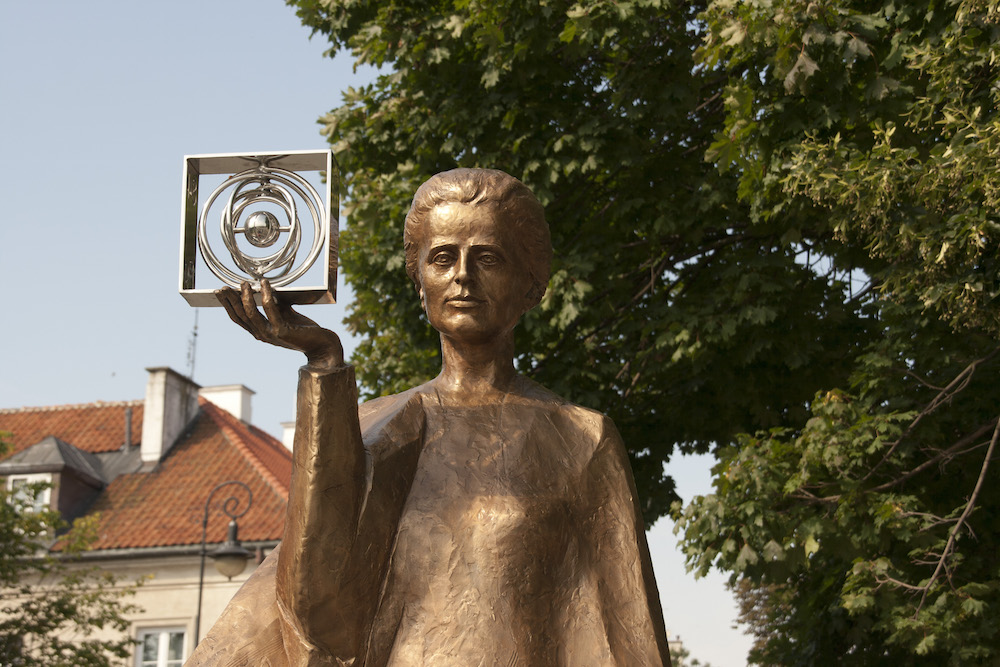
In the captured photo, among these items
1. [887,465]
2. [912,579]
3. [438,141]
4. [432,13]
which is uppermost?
[432,13]

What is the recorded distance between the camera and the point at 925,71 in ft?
30.3

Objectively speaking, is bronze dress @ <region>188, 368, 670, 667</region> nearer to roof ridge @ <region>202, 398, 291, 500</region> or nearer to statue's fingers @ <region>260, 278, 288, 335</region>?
statue's fingers @ <region>260, 278, 288, 335</region>

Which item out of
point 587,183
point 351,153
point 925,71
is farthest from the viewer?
point 351,153

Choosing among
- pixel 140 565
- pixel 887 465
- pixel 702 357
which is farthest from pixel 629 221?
pixel 140 565

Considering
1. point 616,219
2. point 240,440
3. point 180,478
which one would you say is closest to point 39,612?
A: point 180,478

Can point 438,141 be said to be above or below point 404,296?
above

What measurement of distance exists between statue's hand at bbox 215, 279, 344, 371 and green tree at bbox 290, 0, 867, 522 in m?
8.77

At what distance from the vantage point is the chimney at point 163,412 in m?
31.1

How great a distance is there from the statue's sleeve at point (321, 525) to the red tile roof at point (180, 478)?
75.8ft

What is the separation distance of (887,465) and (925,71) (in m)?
2.97

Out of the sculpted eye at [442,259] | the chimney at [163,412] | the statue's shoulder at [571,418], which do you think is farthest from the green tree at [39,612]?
the sculpted eye at [442,259]

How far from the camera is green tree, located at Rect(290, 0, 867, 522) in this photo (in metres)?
12.0

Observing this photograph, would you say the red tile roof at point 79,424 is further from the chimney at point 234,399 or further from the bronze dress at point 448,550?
the bronze dress at point 448,550

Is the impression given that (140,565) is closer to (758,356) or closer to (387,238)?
(387,238)
